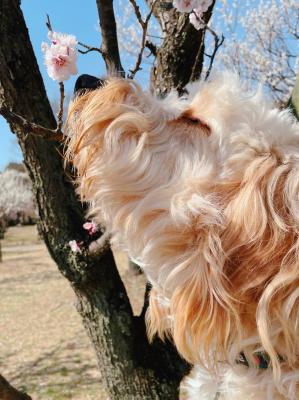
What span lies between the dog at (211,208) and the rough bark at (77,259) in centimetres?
52

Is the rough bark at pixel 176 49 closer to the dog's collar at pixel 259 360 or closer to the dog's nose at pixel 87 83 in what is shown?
the dog's nose at pixel 87 83

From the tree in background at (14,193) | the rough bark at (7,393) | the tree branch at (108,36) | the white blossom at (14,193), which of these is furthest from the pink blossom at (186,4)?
the white blossom at (14,193)

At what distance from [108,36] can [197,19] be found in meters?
0.44

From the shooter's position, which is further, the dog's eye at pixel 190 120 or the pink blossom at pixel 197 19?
the pink blossom at pixel 197 19

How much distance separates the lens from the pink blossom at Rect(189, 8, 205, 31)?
2034 millimetres

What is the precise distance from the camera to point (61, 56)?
1.66 m

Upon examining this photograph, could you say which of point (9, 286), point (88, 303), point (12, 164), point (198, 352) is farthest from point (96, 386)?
point (12, 164)

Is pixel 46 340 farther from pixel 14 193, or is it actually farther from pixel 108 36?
pixel 14 193

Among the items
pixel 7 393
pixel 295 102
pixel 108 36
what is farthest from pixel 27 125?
pixel 7 393

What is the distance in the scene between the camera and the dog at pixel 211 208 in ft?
4.55

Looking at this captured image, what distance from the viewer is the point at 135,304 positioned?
907 cm

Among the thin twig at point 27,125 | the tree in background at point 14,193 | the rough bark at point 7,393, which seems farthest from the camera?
the tree in background at point 14,193

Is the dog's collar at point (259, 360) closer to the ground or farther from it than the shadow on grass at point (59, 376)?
farther from it

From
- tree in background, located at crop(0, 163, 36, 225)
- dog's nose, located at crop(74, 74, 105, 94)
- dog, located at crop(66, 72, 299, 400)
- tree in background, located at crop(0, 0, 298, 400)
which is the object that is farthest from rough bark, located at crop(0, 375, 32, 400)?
tree in background, located at crop(0, 163, 36, 225)
